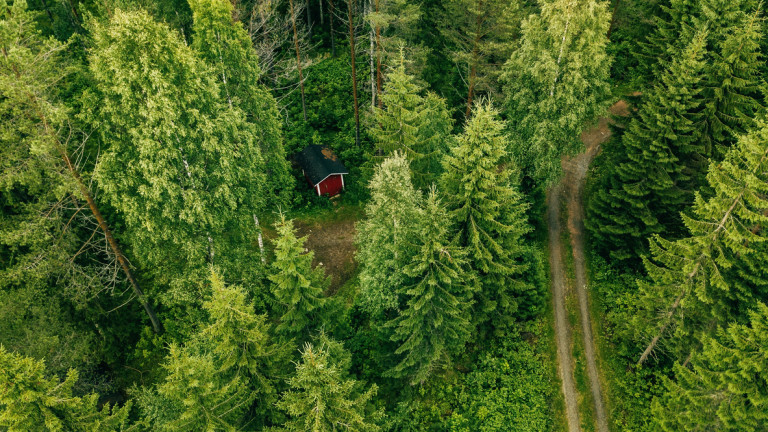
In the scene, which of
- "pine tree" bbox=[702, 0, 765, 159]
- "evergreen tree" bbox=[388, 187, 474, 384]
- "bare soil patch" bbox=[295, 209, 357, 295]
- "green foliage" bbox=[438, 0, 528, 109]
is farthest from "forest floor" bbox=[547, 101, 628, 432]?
"bare soil patch" bbox=[295, 209, 357, 295]

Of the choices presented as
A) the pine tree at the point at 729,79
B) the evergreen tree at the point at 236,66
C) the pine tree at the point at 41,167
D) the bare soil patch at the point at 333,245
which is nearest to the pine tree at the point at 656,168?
the pine tree at the point at 729,79

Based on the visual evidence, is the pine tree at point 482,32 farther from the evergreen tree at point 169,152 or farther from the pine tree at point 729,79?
the evergreen tree at point 169,152

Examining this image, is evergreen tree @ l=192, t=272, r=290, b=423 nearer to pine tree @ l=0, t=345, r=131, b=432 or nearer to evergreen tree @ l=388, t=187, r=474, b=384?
pine tree @ l=0, t=345, r=131, b=432

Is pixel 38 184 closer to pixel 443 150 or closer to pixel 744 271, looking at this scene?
pixel 443 150

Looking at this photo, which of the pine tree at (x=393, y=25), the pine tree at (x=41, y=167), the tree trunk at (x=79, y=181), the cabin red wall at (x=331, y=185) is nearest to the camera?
the pine tree at (x=41, y=167)

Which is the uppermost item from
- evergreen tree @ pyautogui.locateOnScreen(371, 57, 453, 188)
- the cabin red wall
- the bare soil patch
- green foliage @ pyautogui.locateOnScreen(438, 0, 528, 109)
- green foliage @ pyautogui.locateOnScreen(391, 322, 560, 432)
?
green foliage @ pyautogui.locateOnScreen(438, 0, 528, 109)
